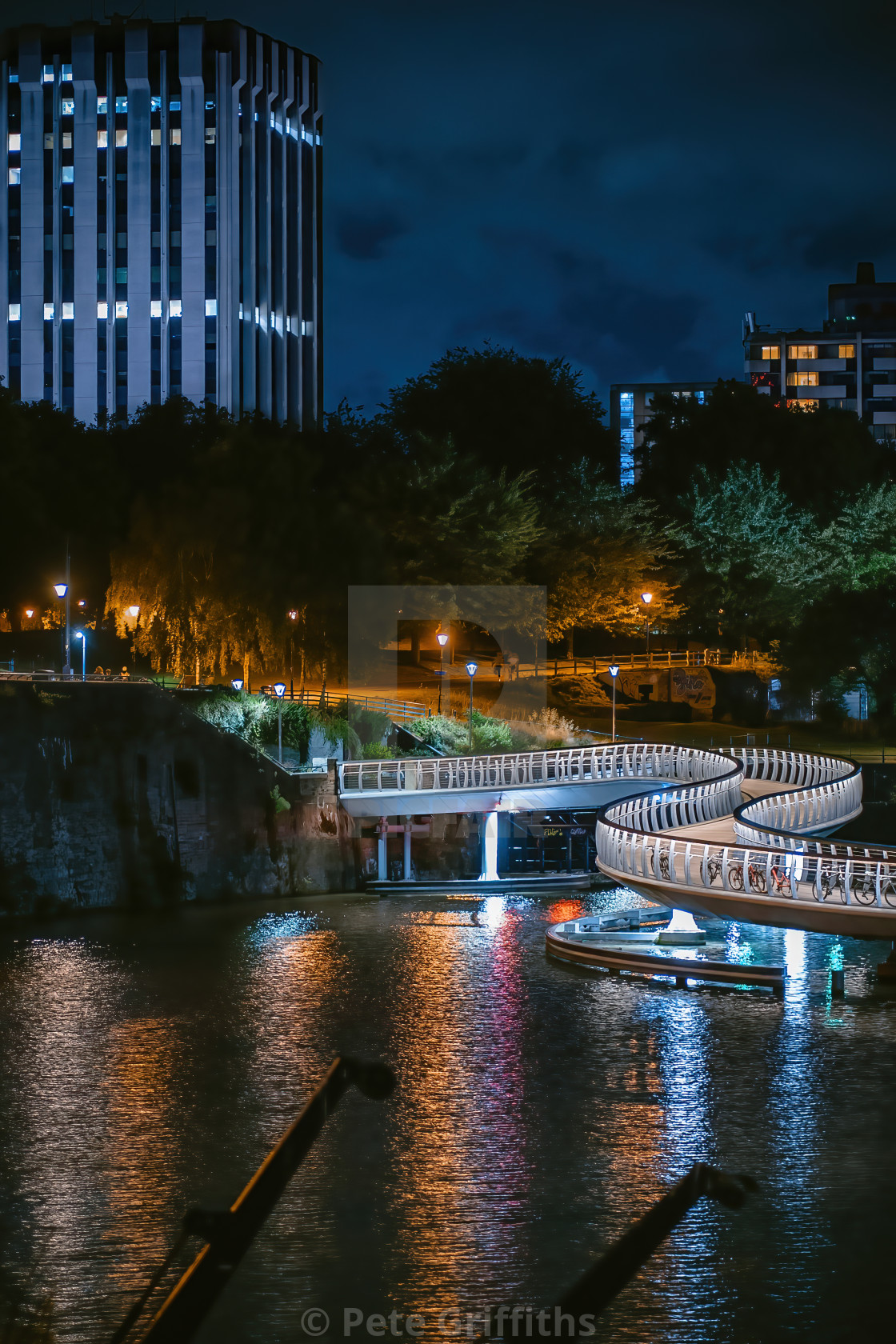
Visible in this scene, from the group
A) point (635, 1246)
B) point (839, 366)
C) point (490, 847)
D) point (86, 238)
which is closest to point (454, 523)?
point (490, 847)

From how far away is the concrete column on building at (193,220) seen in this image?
104 meters

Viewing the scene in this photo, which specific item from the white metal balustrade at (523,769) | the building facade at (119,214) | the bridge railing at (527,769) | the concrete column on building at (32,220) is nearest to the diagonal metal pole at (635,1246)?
the white metal balustrade at (523,769)

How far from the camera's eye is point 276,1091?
73.9ft

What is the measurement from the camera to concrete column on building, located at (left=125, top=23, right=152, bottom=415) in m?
104

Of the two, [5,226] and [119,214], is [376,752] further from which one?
[5,226]

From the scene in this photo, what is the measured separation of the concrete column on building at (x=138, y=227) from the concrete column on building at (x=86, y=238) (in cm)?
278

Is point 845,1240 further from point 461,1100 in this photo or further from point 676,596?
point 676,596

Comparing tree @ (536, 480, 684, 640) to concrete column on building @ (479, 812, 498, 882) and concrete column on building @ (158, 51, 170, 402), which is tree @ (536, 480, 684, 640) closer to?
concrete column on building @ (479, 812, 498, 882)

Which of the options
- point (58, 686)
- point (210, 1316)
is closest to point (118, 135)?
point (58, 686)

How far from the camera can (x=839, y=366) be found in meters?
134

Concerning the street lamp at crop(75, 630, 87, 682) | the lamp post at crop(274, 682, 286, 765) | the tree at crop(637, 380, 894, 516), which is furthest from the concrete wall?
the tree at crop(637, 380, 894, 516)

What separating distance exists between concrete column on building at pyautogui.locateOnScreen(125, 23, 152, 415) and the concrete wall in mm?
69782

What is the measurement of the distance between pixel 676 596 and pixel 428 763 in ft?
91.2

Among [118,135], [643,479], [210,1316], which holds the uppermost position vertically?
[118,135]
